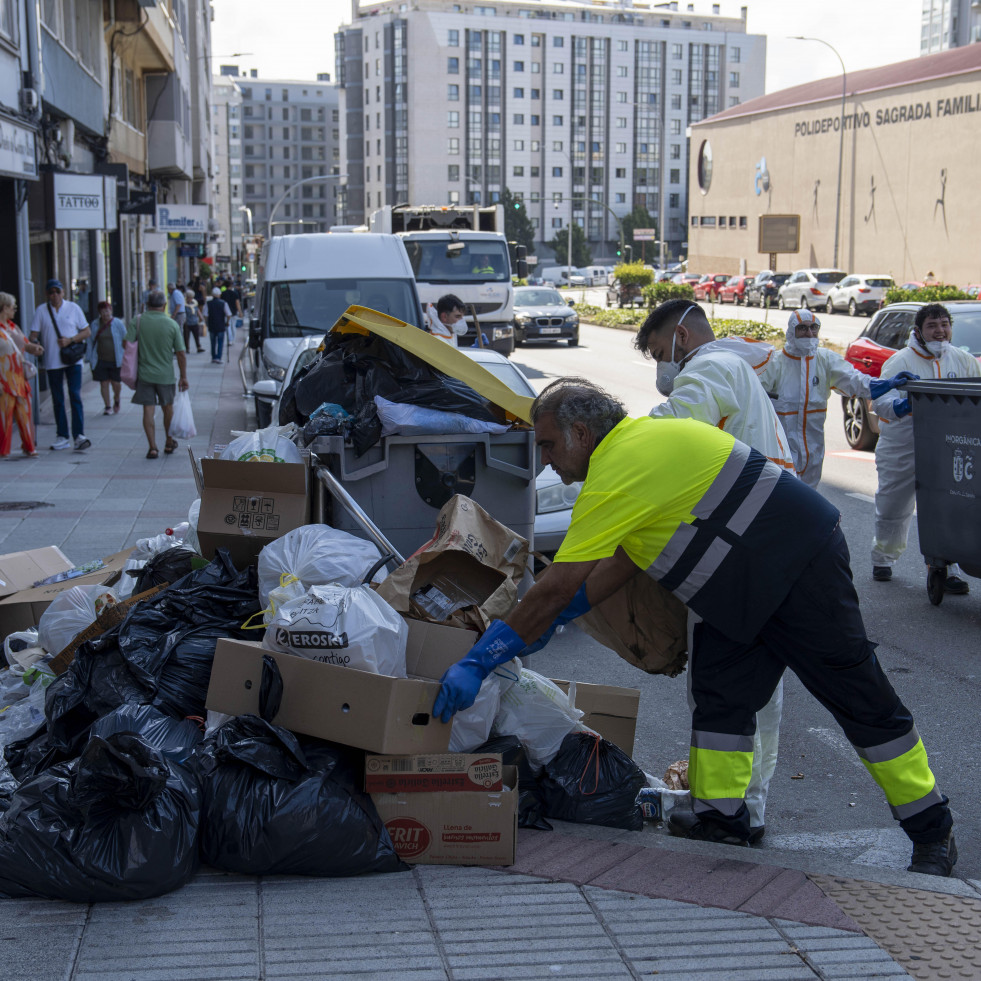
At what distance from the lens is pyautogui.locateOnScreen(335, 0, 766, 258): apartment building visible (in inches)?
4619

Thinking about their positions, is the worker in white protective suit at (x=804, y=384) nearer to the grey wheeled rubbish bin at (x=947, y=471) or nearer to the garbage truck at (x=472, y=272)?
the grey wheeled rubbish bin at (x=947, y=471)

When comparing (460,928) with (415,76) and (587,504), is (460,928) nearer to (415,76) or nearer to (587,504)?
(587,504)

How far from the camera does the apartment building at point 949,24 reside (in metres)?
104

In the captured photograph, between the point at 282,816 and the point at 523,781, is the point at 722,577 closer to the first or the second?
the point at 523,781

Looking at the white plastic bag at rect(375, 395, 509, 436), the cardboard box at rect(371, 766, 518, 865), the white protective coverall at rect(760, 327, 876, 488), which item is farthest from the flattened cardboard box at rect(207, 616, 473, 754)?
the white protective coverall at rect(760, 327, 876, 488)

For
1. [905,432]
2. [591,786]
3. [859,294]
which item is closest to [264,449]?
[591,786]

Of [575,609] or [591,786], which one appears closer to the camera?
[575,609]

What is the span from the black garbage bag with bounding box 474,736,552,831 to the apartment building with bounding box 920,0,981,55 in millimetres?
104151

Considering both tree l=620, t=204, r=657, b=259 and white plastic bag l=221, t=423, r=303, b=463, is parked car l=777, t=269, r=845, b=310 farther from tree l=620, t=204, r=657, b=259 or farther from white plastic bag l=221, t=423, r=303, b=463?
tree l=620, t=204, r=657, b=259

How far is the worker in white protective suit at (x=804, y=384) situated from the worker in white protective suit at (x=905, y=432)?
31cm

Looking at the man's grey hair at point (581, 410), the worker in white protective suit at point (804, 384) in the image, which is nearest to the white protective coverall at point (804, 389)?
the worker in white protective suit at point (804, 384)

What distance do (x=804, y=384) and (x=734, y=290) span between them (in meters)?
50.2

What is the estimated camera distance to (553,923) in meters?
3.18

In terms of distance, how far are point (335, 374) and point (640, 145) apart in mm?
128674
